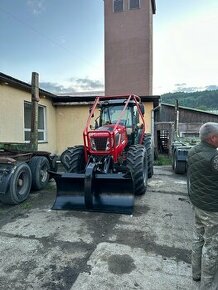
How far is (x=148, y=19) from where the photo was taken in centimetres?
2161

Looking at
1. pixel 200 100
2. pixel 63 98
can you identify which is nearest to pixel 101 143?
pixel 63 98

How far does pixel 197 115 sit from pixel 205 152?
19.5 metres

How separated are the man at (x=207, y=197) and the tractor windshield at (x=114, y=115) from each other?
4.18 m

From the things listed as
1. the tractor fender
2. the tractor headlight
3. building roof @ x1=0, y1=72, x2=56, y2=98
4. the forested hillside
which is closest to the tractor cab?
the tractor headlight

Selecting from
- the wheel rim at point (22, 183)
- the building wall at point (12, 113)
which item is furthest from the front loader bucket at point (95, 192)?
the building wall at point (12, 113)

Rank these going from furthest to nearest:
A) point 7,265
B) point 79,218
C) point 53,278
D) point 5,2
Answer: point 5,2
point 79,218
point 7,265
point 53,278

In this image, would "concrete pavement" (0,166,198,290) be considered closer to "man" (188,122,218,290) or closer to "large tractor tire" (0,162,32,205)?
"large tractor tire" (0,162,32,205)

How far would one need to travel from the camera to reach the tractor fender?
504 centimetres

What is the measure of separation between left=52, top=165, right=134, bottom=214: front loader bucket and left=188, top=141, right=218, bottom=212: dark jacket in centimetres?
225

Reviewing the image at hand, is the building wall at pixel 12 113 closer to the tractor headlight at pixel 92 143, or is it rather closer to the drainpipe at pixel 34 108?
the drainpipe at pixel 34 108

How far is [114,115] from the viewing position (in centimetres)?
687

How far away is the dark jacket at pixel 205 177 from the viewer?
246cm

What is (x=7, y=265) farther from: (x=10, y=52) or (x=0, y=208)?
(x=10, y=52)

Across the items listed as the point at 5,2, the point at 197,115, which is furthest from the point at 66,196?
the point at 197,115
